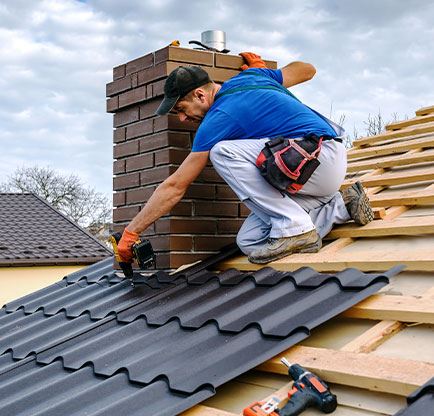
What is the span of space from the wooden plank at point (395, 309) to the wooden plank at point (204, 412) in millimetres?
783

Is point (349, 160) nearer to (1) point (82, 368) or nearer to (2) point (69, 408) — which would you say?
(1) point (82, 368)

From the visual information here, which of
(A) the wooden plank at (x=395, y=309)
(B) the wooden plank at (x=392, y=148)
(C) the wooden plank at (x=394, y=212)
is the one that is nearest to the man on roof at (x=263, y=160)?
(C) the wooden plank at (x=394, y=212)

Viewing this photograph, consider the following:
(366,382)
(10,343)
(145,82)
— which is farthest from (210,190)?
(366,382)

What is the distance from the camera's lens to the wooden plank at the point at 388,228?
3.71m

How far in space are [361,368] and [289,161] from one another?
160cm

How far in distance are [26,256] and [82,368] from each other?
637 inches

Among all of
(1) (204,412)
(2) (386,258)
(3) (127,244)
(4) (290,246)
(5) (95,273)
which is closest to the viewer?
(1) (204,412)

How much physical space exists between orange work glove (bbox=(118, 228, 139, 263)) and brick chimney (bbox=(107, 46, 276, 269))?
0.33 meters

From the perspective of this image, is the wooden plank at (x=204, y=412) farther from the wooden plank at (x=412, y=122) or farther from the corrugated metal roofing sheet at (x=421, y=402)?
the wooden plank at (x=412, y=122)

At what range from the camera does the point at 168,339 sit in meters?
3.35

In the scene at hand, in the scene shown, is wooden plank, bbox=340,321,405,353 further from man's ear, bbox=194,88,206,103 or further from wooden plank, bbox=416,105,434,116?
wooden plank, bbox=416,105,434,116

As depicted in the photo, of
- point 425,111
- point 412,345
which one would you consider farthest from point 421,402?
point 425,111

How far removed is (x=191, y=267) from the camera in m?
4.69

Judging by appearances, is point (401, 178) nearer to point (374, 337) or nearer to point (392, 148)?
point (392, 148)
